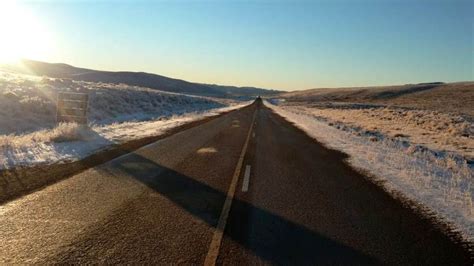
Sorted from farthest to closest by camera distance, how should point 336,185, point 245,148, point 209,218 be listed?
point 245,148 → point 336,185 → point 209,218

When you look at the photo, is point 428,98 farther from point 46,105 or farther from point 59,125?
point 59,125

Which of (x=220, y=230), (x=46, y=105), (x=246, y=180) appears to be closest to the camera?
(x=220, y=230)

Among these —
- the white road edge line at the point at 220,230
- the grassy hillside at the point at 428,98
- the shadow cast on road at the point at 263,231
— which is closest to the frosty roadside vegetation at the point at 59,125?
the shadow cast on road at the point at 263,231

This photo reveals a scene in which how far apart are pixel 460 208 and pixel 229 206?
4231 mm

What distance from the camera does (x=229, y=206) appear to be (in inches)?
278

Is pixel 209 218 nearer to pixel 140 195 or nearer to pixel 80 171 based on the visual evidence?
pixel 140 195

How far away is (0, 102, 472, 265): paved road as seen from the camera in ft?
16.2

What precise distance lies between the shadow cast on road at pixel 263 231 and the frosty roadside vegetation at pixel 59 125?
4.20m

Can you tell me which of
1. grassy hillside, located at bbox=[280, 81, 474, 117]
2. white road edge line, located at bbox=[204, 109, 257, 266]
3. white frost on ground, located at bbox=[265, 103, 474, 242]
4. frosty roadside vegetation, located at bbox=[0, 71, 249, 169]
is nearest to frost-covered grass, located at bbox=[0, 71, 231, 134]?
frosty roadside vegetation, located at bbox=[0, 71, 249, 169]

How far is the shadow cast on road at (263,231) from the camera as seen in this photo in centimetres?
496

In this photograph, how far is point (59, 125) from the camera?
16250 millimetres

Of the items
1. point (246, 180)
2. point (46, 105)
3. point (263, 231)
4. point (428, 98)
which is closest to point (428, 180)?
point (246, 180)

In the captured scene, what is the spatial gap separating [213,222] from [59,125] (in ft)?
40.0

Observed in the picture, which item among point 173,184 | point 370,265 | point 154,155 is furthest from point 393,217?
point 154,155
